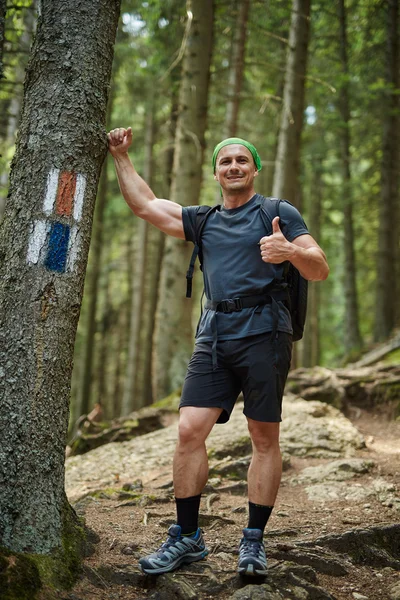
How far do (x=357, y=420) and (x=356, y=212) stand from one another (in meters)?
12.2

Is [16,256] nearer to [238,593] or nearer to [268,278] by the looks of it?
[268,278]

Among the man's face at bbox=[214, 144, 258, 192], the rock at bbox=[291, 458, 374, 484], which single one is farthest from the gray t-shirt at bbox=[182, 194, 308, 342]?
the rock at bbox=[291, 458, 374, 484]

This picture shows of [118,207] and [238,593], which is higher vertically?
[118,207]

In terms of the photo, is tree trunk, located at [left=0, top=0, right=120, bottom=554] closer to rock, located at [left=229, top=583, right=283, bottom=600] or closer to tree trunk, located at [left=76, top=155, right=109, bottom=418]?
rock, located at [left=229, top=583, right=283, bottom=600]

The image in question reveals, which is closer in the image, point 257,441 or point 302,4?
point 257,441

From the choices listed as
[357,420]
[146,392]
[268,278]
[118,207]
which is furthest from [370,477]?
[118,207]

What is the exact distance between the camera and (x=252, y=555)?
3428 mm

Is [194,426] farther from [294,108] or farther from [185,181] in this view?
[294,108]

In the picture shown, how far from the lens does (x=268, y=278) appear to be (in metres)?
3.78

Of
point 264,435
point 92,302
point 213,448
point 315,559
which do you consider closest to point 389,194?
point 92,302

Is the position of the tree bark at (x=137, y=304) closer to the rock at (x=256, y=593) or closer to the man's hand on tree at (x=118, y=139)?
the man's hand on tree at (x=118, y=139)

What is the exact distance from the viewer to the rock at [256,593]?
10.2 feet

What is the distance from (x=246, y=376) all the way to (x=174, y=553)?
3.92 feet

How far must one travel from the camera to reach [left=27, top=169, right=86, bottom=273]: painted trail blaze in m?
3.42
